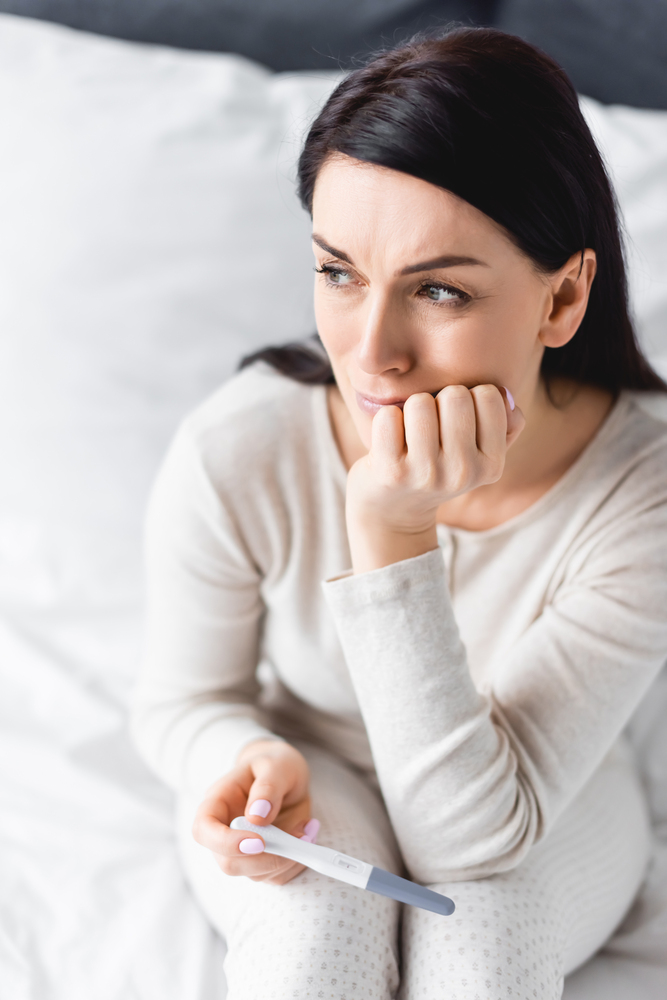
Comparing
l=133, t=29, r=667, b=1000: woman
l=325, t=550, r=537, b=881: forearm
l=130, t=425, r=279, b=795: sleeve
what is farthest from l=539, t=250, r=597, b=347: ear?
l=130, t=425, r=279, b=795: sleeve

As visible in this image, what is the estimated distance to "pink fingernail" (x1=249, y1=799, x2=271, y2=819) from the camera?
74 cm

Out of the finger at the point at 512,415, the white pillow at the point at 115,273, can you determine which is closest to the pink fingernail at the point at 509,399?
the finger at the point at 512,415

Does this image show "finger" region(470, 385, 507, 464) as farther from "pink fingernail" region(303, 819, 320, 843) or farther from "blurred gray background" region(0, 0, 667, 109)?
"blurred gray background" region(0, 0, 667, 109)

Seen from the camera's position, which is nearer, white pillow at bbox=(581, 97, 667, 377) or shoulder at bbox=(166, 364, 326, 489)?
shoulder at bbox=(166, 364, 326, 489)

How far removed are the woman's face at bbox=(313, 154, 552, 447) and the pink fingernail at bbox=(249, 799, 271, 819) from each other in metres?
0.34

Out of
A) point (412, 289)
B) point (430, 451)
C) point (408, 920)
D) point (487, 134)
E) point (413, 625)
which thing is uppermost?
point (487, 134)

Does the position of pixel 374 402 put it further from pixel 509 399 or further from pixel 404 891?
pixel 404 891

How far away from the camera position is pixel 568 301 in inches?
29.8

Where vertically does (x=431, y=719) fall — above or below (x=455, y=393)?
below

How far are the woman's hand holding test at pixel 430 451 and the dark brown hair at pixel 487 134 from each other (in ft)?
0.41

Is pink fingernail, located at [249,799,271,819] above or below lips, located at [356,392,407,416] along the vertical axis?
below

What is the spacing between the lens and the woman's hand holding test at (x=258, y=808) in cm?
73

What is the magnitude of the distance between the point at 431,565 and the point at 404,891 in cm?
27

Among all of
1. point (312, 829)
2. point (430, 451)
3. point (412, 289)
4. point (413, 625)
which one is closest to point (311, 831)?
point (312, 829)
